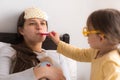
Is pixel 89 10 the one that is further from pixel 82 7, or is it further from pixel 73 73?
pixel 73 73

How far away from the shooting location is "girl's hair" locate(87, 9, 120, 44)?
126cm

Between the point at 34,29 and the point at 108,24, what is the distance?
0.59 meters

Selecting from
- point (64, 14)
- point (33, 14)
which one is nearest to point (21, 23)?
point (33, 14)

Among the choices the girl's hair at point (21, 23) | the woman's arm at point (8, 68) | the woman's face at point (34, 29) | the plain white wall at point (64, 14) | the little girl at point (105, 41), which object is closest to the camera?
the little girl at point (105, 41)

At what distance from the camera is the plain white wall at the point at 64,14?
1883 millimetres

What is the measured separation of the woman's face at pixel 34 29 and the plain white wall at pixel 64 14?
0.78ft

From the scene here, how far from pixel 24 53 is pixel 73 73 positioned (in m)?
0.48

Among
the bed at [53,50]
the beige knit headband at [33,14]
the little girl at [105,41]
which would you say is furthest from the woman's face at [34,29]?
the little girl at [105,41]

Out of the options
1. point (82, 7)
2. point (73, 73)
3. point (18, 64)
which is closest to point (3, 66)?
point (18, 64)

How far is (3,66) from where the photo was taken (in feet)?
5.01

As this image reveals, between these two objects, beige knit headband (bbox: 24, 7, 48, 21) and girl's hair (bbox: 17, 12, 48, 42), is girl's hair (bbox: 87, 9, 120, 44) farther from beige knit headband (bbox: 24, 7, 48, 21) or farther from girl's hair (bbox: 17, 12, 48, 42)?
girl's hair (bbox: 17, 12, 48, 42)

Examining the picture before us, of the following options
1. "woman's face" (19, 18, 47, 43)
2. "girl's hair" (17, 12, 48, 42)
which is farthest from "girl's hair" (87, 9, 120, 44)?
"girl's hair" (17, 12, 48, 42)

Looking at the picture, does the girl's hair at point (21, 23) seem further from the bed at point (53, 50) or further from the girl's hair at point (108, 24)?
the girl's hair at point (108, 24)

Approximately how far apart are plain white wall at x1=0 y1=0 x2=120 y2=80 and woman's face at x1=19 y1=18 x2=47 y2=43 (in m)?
0.24
